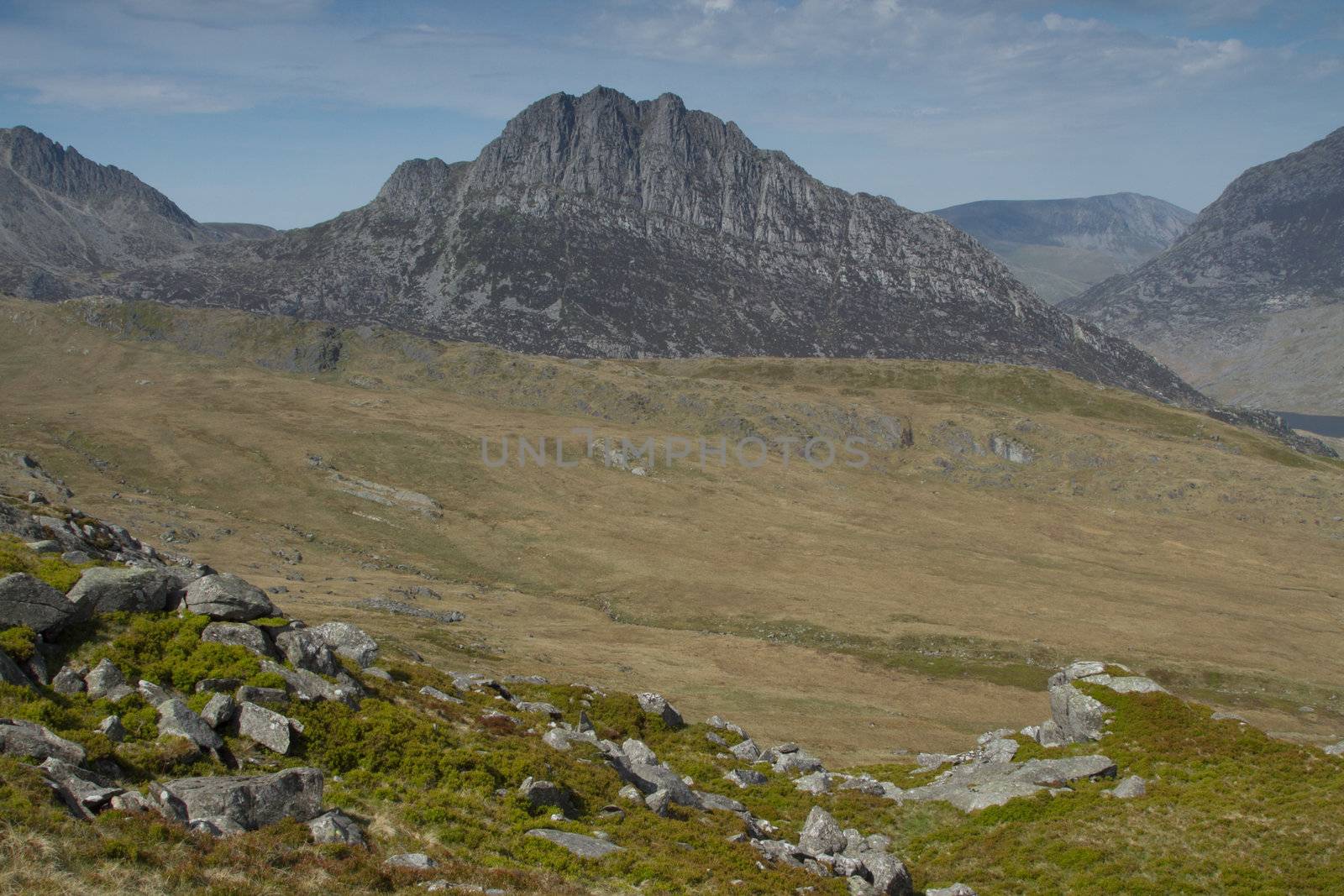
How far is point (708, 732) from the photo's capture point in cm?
4241

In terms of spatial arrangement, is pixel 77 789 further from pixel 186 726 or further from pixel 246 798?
pixel 186 726

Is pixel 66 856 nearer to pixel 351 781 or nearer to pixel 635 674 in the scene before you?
pixel 351 781

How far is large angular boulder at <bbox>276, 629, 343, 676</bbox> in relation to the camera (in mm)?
28422

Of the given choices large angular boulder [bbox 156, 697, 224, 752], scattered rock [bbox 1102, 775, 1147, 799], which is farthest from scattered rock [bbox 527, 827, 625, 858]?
scattered rock [bbox 1102, 775, 1147, 799]

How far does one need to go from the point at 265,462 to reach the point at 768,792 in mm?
111692

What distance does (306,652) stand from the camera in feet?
94.3

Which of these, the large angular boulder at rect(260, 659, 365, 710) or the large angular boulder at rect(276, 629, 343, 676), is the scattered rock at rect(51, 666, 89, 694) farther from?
the large angular boulder at rect(276, 629, 343, 676)

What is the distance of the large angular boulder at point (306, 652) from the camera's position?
1119 inches

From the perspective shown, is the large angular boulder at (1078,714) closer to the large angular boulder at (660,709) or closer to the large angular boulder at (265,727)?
the large angular boulder at (660,709)

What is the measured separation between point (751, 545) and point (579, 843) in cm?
9965

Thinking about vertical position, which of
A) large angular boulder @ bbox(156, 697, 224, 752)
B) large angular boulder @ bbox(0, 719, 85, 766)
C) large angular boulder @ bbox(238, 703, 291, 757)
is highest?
large angular boulder @ bbox(0, 719, 85, 766)

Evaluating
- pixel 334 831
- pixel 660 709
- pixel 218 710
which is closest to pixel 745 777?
pixel 660 709

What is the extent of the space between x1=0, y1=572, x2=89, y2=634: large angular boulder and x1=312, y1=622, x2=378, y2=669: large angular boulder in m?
9.87

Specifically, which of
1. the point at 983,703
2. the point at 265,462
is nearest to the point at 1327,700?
the point at 983,703
